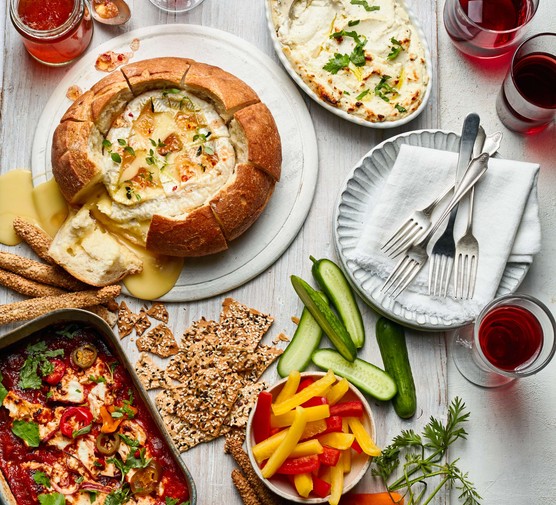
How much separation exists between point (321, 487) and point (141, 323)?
1.20 metres

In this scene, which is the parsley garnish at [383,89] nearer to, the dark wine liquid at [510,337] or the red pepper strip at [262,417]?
the dark wine liquid at [510,337]

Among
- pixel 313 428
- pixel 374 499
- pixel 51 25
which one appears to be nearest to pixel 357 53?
pixel 51 25

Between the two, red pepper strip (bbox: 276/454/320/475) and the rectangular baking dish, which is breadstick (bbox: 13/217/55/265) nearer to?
the rectangular baking dish

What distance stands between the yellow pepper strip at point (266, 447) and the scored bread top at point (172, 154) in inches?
37.3

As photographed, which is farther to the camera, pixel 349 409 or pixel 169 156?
pixel 169 156

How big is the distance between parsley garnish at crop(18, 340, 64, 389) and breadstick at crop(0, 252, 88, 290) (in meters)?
0.33

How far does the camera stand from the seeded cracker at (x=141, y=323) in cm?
386

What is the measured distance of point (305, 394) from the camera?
3621 millimetres

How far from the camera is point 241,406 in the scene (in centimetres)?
380

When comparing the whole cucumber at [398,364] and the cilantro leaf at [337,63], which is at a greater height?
the cilantro leaf at [337,63]

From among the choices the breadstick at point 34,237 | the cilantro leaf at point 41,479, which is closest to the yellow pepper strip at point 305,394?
the cilantro leaf at point 41,479

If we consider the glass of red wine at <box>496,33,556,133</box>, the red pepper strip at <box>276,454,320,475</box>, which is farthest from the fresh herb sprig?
the glass of red wine at <box>496,33,556,133</box>

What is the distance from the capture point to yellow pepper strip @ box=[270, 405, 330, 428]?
3533 mm

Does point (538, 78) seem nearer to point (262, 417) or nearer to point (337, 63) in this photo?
point (337, 63)
